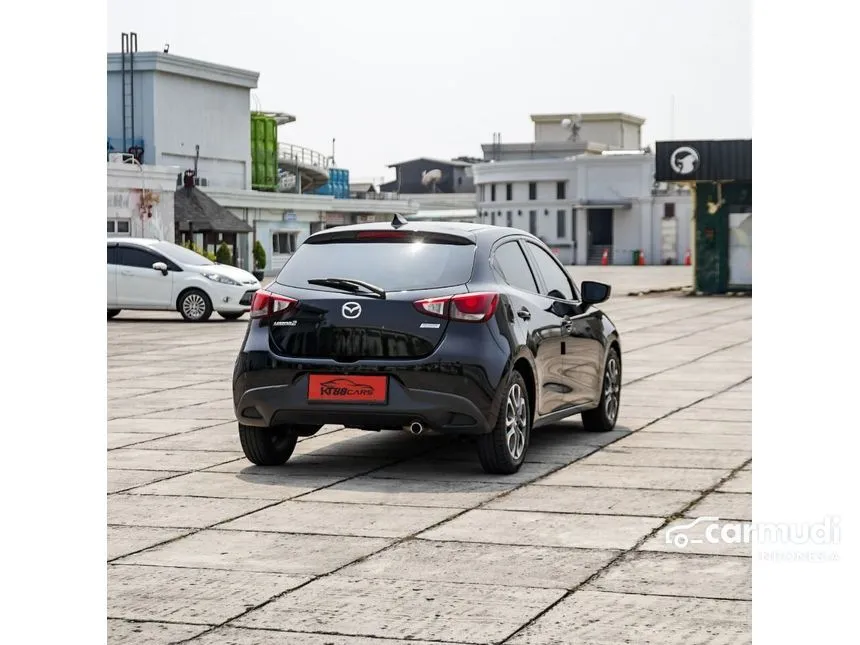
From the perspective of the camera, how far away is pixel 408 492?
27.8ft

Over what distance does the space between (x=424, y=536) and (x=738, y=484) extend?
226cm

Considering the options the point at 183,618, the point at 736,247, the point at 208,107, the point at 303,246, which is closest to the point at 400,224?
the point at 303,246

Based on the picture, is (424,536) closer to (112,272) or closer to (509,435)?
(509,435)

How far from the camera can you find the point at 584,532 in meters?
7.25

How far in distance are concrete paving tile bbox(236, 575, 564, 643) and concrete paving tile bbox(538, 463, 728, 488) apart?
2462 mm

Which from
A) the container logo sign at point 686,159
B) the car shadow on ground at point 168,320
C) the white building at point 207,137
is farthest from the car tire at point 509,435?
the white building at point 207,137

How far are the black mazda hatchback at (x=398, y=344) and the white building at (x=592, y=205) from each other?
84578mm

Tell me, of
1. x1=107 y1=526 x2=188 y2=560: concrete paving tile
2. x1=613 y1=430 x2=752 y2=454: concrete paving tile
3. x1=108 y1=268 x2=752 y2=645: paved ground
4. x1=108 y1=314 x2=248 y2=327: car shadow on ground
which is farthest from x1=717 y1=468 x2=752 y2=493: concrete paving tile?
x1=108 y1=314 x2=248 y2=327: car shadow on ground

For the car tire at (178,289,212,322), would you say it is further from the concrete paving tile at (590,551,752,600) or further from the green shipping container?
the green shipping container

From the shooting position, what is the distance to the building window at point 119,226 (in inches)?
1847

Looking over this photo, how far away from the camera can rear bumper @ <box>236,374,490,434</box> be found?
28.6 feet

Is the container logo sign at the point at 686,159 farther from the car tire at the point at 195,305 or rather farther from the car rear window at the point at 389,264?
the car rear window at the point at 389,264

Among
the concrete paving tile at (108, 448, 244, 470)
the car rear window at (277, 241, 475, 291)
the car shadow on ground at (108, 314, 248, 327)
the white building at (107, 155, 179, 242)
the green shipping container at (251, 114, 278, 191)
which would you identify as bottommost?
the concrete paving tile at (108, 448, 244, 470)

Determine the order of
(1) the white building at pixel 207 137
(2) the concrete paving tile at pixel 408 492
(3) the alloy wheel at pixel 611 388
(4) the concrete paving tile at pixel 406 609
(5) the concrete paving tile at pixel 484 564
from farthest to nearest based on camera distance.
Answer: (1) the white building at pixel 207 137
(3) the alloy wheel at pixel 611 388
(2) the concrete paving tile at pixel 408 492
(5) the concrete paving tile at pixel 484 564
(4) the concrete paving tile at pixel 406 609
